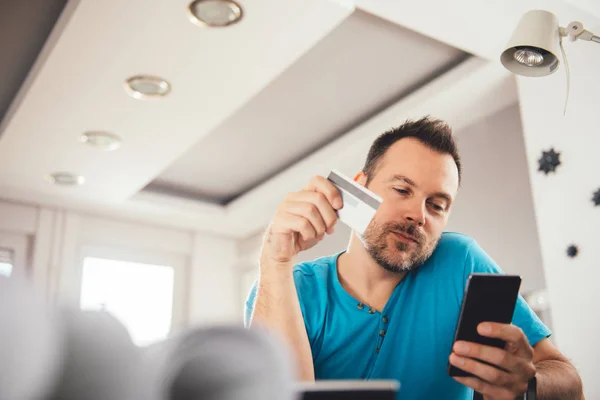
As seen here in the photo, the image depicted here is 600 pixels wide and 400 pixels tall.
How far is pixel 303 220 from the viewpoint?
0.96 metres

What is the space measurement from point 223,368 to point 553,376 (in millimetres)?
950

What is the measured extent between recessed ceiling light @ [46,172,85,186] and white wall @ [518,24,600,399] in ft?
9.00

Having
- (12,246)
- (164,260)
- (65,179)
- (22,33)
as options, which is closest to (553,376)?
(22,33)

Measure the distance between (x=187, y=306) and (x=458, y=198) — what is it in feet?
8.58

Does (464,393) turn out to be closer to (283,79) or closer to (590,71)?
(590,71)

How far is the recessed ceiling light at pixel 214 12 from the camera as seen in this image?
7.17ft

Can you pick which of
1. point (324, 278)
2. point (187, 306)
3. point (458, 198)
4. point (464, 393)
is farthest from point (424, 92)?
point (187, 306)

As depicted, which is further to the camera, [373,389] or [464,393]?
[464,393]

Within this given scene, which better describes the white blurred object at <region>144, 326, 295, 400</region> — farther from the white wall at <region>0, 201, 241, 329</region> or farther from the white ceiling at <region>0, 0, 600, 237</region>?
the white wall at <region>0, 201, 241, 329</region>

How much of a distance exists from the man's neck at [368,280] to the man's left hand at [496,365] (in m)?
0.44

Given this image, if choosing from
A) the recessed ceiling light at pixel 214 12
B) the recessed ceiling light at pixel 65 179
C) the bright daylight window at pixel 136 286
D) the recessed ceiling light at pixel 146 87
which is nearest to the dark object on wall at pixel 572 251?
the recessed ceiling light at pixel 214 12

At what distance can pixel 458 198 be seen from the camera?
11.1 ft

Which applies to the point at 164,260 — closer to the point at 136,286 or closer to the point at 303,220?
the point at 136,286

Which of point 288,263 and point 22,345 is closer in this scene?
point 22,345
